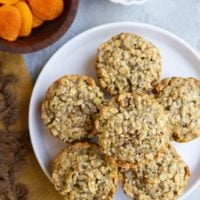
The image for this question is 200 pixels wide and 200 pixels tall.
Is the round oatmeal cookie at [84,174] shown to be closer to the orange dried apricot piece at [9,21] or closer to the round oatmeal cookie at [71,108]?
the round oatmeal cookie at [71,108]

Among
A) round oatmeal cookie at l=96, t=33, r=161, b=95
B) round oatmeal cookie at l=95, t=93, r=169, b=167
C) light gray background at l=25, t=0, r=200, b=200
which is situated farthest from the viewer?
light gray background at l=25, t=0, r=200, b=200

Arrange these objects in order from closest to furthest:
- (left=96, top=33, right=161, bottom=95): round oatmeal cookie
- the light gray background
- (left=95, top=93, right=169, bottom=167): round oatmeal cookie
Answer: (left=95, top=93, right=169, bottom=167): round oatmeal cookie
(left=96, top=33, right=161, bottom=95): round oatmeal cookie
the light gray background

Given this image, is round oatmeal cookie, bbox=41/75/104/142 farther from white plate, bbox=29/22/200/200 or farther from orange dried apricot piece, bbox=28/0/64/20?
orange dried apricot piece, bbox=28/0/64/20

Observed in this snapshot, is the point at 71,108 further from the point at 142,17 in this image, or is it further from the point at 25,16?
the point at 142,17

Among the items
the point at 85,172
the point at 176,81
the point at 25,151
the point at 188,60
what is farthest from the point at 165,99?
the point at 25,151

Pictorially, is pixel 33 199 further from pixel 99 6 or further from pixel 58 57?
pixel 99 6

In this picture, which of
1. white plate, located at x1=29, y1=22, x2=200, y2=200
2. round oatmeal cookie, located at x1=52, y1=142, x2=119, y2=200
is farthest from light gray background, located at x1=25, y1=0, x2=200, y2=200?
round oatmeal cookie, located at x1=52, y1=142, x2=119, y2=200
